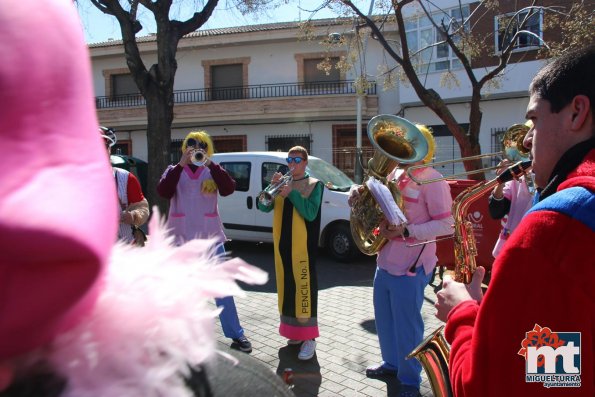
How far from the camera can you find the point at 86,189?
0.56 meters

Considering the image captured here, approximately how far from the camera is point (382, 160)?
12.4 feet

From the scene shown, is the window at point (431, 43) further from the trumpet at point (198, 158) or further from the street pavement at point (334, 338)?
the trumpet at point (198, 158)

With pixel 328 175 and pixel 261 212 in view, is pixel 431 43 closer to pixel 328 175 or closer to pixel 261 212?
pixel 328 175

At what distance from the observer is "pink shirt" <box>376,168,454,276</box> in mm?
3535

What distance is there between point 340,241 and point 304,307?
437 cm

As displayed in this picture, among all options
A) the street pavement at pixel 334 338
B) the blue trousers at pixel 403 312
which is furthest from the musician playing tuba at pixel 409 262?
the street pavement at pixel 334 338

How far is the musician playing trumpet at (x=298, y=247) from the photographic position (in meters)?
4.54

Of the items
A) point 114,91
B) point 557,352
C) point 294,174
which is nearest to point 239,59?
point 114,91

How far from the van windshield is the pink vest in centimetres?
429

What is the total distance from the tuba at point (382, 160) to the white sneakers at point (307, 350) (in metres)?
1.14

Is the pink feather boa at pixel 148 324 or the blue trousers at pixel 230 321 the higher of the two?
the pink feather boa at pixel 148 324

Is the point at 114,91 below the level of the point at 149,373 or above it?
above

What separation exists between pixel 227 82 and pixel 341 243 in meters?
17.3

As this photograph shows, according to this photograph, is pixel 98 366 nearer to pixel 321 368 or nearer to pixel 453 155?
pixel 321 368
